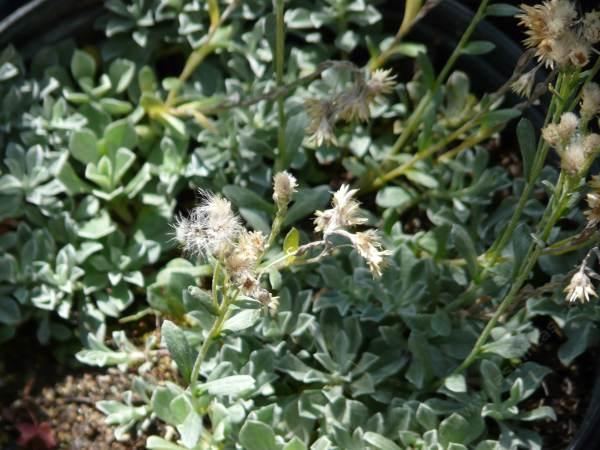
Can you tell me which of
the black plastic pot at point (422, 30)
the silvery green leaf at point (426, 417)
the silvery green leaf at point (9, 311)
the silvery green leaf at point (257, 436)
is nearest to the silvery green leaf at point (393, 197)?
the black plastic pot at point (422, 30)

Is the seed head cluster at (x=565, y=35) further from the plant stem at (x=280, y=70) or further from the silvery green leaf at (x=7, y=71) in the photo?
the silvery green leaf at (x=7, y=71)

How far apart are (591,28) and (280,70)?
0.52m

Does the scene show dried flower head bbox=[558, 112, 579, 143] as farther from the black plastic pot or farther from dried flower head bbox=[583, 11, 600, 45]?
the black plastic pot

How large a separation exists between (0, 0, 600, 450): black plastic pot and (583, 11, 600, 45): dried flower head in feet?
1.68

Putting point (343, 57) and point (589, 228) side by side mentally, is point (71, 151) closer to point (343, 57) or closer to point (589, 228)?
Result: point (343, 57)

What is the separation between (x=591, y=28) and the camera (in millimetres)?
1284

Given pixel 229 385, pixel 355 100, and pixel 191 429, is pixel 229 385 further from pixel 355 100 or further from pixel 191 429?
pixel 355 100

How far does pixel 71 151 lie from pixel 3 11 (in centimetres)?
43

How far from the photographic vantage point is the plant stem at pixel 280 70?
150 centimetres

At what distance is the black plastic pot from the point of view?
190 centimetres

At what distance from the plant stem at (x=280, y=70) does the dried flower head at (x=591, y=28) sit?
1.50 feet

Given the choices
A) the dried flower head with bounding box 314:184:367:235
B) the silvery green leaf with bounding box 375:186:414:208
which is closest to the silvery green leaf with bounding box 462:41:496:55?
the silvery green leaf with bounding box 375:186:414:208

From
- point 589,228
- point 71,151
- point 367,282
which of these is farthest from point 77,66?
point 589,228

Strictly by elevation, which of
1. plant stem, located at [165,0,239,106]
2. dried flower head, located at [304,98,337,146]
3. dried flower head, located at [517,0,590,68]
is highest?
dried flower head, located at [517,0,590,68]
